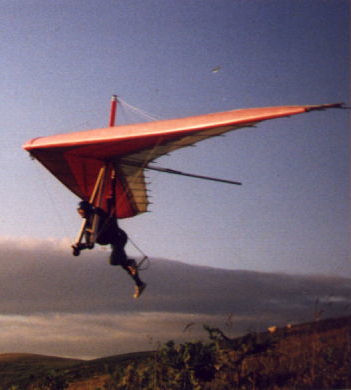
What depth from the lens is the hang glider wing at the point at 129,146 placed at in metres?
5.31

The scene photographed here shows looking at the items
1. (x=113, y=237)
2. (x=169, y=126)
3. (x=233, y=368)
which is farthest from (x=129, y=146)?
(x=233, y=368)

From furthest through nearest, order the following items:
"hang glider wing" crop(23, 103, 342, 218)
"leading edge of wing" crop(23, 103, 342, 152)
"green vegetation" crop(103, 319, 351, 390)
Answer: "green vegetation" crop(103, 319, 351, 390) → "hang glider wing" crop(23, 103, 342, 218) → "leading edge of wing" crop(23, 103, 342, 152)

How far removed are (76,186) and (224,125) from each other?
161 inches

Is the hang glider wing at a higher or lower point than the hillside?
higher

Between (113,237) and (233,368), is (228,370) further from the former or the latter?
(113,237)

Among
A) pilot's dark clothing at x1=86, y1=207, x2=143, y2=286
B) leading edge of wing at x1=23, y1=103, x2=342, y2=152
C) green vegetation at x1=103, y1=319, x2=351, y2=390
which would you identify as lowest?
green vegetation at x1=103, y1=319, x2=351, y2=390

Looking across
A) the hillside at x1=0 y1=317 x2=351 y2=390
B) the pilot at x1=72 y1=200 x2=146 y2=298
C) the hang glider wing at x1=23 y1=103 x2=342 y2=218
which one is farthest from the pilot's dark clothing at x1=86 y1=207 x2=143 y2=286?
the hillside at x1=0 y1=317 x2=351 y2=390

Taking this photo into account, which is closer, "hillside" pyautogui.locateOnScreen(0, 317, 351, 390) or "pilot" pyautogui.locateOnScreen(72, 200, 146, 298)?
"hillside" pyautogui.locateOnScreen(0, 317, 351, 390)

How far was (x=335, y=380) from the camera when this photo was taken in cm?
640

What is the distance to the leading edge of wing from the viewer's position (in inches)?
197

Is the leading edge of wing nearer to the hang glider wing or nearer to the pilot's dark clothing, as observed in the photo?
the hang glider wing

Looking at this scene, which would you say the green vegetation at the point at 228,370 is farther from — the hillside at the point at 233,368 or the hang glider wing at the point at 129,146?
the hang glider wing at the point at 129,146

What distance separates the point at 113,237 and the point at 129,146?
1635 millimetres

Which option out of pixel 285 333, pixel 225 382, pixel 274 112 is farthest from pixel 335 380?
pixel 274 112
